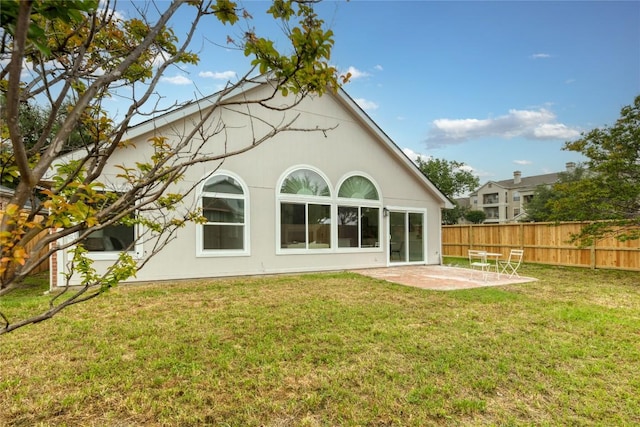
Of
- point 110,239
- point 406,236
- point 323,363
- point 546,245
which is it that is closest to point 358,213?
point 406,236

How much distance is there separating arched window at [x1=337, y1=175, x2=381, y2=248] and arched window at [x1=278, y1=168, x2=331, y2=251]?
0.59 meters

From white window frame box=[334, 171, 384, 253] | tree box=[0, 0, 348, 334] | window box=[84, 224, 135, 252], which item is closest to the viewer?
tree box=[0, 0, 348, 334]

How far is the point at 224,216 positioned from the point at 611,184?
1224 cm

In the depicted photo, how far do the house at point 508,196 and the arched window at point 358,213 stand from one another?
41216 mm

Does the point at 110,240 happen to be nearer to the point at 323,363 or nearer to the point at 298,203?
the point at 298,203

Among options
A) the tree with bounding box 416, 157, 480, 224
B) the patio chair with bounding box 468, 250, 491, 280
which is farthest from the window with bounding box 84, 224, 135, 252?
the tree with bounding box 416, 157, 480, 224

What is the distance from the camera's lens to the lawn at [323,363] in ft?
9.79

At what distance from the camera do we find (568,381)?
11.9ft

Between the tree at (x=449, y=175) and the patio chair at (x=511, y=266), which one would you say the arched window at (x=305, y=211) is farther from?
the tree at (x=449, y=175)

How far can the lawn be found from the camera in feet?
9.79

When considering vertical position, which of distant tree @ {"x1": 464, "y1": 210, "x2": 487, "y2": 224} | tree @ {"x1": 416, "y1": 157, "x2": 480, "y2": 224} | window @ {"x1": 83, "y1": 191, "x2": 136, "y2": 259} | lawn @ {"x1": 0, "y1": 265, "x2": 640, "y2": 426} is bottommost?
lawn @ {"x1": 0, "y1": 265, "x2": 640, "y2": 426}

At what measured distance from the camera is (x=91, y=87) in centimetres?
175

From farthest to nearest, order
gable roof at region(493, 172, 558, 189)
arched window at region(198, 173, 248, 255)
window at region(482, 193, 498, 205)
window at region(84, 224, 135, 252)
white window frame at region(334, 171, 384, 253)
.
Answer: window at region(482, 193, 498, 205), gable roof at region(493, 172, 558, 189), white window frame at region(334, 171, 384, 253), arched window at region(198, 173, 248, 255), window at region(84, 224, 135, 252)

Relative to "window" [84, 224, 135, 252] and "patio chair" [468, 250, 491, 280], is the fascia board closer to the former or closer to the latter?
"patio chair" [468, 250, 491, 280]
